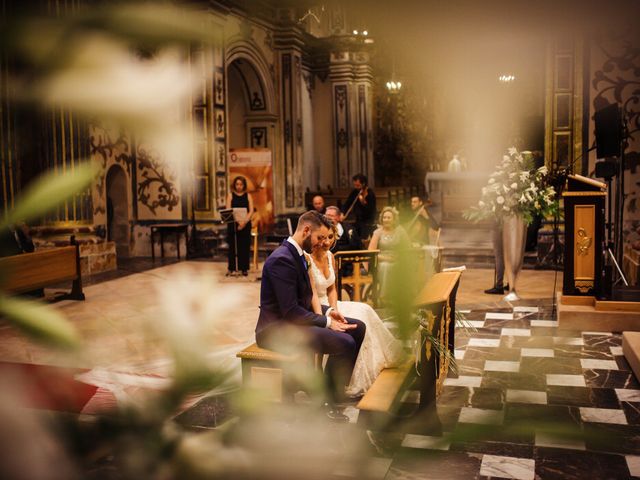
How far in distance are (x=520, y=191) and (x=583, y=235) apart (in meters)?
1.12

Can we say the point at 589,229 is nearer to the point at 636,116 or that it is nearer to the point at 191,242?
the point at 636,116

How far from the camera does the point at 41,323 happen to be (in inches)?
12.5

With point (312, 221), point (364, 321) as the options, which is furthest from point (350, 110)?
point (312, 221)

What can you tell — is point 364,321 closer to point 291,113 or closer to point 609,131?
point 609,131

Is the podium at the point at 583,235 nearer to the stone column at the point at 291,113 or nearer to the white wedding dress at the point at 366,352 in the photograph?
the white wedding dress at the point at 366,352

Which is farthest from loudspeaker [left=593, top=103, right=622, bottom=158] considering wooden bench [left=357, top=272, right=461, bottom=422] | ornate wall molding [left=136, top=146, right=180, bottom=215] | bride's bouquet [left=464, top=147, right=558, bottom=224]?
ornate wall molding [left=136, top=146, right=180, bottom=215]

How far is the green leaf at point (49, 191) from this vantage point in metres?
0.33

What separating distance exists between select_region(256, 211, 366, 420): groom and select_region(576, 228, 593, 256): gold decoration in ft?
11.4

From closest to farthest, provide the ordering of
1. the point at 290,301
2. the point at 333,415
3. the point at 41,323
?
the point at 41,323, the point at 333,415, the point at 290,301

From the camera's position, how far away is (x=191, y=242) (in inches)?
495

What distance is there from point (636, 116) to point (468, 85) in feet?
Answer: 36.2

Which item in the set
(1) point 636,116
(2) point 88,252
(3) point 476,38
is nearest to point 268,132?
(2) point 88,252

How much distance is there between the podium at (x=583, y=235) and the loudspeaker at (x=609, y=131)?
0.51 meters

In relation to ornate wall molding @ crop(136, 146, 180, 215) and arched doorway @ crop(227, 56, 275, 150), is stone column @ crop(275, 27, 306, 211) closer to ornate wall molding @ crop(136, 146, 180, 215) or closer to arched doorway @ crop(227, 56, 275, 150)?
arched doorway @ crop(227, 56, 275, 150)
